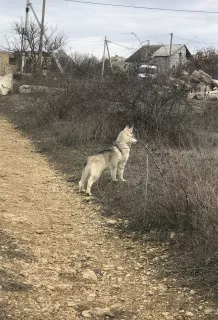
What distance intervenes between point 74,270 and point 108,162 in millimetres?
3845

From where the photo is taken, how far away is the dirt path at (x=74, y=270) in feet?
13.0

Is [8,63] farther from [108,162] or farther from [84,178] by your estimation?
[84,178]

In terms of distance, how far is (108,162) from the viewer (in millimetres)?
8477

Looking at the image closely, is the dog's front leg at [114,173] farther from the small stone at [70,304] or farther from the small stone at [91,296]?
the small stone at [70,304]

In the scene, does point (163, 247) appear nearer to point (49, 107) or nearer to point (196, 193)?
point (196, 193)

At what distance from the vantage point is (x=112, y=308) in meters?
4.06

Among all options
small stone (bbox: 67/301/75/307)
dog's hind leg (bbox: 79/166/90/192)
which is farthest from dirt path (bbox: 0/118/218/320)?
dog's hind leg (bbox: 79/166/90/192)

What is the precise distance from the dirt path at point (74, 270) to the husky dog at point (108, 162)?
437 mm

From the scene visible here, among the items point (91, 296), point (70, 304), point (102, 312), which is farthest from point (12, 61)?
point (102, 312)

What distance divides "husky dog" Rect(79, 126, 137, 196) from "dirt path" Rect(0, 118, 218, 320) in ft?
1.43

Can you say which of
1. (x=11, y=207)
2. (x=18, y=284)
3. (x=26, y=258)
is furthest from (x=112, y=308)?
(x=11, y=207)

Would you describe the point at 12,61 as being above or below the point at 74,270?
above

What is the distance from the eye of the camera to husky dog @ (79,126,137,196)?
7934mm

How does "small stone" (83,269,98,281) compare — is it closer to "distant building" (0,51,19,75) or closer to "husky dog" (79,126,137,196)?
"husky dog" (79,126,137,196)
